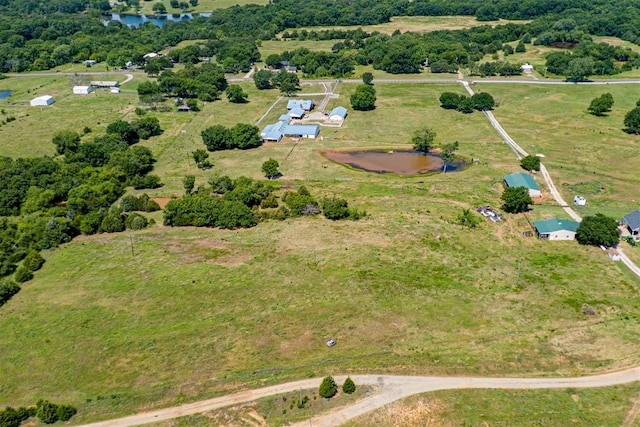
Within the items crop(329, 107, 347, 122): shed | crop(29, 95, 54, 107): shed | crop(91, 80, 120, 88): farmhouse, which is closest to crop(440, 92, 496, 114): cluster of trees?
crop(329, 107, 347, 122): shed

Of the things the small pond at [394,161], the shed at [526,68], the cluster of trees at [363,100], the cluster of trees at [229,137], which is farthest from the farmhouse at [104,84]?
the shed at [526,68]

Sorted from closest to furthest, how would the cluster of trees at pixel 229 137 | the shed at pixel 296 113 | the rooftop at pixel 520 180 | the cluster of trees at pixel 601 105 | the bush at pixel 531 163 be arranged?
the rooftop at pixel 520 180, the bush at pixel 531 163, the cluster of trees at pixel 229 137, the cluster of trees at pixel 601 105, the shed at pixel 296 113

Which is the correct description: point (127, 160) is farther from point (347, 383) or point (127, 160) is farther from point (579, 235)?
point (579, 235)

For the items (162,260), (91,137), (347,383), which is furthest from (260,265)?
(91,137)

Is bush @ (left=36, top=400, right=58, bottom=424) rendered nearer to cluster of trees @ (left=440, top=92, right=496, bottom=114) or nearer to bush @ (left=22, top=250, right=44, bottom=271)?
bush @ (left=22, top=250, right=44, bottom=271)

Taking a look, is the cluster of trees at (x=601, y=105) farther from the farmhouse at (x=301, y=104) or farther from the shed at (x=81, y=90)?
the shed at (x=81, y=90)

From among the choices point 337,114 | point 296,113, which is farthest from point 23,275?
point 337,114

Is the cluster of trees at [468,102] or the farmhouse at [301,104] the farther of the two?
the farmhouse at [301,104]
